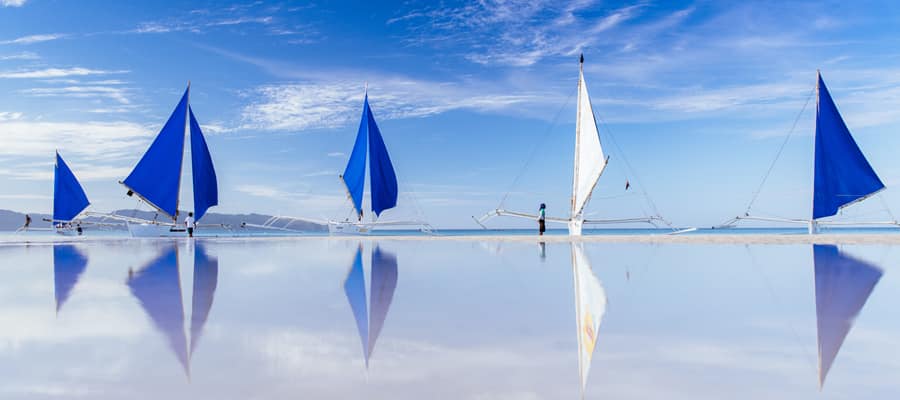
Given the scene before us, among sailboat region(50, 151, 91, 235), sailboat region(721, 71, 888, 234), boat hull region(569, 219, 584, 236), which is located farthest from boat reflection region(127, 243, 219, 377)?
sailboat region(50, 151, 91, 235)

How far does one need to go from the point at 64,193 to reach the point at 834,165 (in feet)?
179

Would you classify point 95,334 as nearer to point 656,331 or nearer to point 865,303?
point 656,331

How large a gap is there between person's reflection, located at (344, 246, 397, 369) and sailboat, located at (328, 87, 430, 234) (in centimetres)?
2389

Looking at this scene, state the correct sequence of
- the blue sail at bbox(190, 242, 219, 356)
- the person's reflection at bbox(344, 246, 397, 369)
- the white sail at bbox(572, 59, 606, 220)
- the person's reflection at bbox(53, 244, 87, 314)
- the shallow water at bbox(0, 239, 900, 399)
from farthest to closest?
1. the white sail at bbox(572, 59, 606, 220)
2. the person's reflection at bbox(53, 244, 87, 314)
3. the blue sail at bbox(190, 242, 219, 356)
4. the person's reflection at bbox(344, 246, 397, 369)
5. the shallow water at bbox(0, 239, 900, 399)

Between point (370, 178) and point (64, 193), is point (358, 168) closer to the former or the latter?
point (370, 178)

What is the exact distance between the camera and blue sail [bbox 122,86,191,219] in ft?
124

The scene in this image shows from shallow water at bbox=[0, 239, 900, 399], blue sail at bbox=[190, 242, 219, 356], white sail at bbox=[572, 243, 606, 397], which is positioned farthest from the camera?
blue sail at bbox=[190, 242, 219, 356]

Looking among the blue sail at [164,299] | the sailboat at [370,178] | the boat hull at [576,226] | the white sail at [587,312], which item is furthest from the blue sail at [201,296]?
the sailboat at [370,178]

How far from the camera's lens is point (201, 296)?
906cm

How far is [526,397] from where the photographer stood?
402 centimetres

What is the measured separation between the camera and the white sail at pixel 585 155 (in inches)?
1140

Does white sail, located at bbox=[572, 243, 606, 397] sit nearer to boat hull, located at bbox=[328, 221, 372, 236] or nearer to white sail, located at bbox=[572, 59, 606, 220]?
white sail, located at bbox=[572, 59, 606, 220]

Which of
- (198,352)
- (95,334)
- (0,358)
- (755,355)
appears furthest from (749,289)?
(0,358)

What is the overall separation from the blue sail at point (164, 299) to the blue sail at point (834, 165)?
29.5 metres
